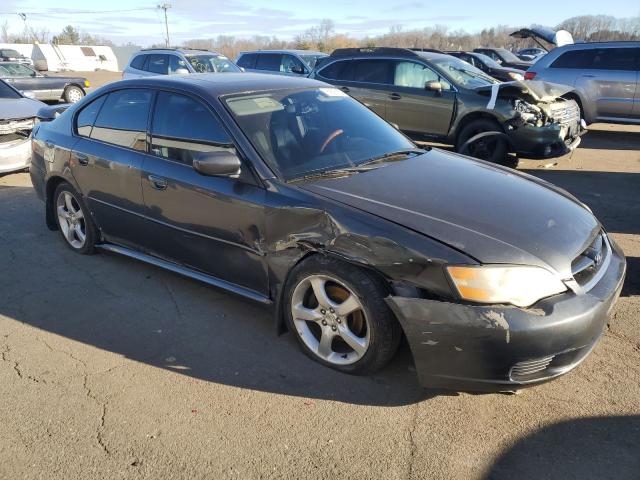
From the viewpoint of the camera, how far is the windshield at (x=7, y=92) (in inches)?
336

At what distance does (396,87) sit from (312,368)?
6857 millimetres

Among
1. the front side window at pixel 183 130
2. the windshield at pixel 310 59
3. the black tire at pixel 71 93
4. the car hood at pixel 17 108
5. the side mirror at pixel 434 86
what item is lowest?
the black tire at pixel 71 93

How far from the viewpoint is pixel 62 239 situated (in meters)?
→ 5.27

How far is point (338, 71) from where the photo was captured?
9.70m

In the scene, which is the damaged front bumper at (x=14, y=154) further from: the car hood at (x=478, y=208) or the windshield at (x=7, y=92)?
the car hood at (x=478, y=208)

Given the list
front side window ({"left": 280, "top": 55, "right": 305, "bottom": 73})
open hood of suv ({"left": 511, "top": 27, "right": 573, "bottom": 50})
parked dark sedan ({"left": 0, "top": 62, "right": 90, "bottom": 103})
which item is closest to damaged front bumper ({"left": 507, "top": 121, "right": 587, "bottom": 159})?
open hood of suv ({"left": 511, "top": 27, "right": 573, "bottom": 50})

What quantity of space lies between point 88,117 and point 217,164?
6.69ft

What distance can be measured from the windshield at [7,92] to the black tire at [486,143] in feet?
23.0

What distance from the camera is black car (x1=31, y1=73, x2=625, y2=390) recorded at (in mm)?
2592

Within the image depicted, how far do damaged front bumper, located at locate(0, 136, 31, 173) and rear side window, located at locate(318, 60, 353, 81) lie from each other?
501cm

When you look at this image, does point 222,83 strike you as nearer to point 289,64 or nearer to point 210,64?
point 210,64

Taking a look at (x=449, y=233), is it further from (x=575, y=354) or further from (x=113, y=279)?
(x=113, y=279)

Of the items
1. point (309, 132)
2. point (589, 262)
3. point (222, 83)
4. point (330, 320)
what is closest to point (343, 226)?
point (330, 320)

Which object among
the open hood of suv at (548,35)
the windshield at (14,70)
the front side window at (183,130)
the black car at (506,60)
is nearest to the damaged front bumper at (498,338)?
the front side window at (183,130)
